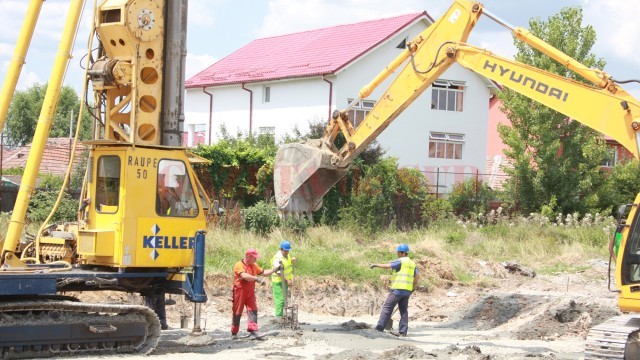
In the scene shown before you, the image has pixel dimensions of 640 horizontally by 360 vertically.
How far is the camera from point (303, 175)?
59.6ft

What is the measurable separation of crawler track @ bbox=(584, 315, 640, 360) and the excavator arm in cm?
284

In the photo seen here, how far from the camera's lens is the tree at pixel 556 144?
33.9 m

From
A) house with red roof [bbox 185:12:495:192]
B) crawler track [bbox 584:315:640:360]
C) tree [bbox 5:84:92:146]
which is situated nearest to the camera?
crawler track [bbox 584:315:640:360]

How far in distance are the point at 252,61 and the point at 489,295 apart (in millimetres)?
25140

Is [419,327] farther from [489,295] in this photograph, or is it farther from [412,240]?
[412,240]

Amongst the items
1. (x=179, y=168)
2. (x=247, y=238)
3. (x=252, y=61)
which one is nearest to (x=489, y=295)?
(x=247, y=238)

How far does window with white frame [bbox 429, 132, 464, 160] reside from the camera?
132ft

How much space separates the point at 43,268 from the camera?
13117 mm

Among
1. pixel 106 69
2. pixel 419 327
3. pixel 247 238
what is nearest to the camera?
pixel 106 69

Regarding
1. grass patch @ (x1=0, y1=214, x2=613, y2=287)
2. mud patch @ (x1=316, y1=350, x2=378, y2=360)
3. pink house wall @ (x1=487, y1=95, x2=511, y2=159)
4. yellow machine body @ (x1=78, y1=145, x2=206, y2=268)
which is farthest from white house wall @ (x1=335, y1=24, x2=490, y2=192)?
yellow machine body @ (x1=78, y1=145, x2=206, y2=268)

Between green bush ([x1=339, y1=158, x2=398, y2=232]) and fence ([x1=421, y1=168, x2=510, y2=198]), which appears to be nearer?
green bush ([x1=339, y1=158, x2=398, y2=232])

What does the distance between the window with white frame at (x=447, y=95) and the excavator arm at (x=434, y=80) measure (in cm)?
2244

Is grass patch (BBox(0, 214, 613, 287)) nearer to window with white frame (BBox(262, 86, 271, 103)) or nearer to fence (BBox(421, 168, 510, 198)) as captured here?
fence (BBox(421, 168, 510, 198))

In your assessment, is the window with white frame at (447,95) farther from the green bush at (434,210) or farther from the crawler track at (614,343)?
the crawler track at (614,343)
